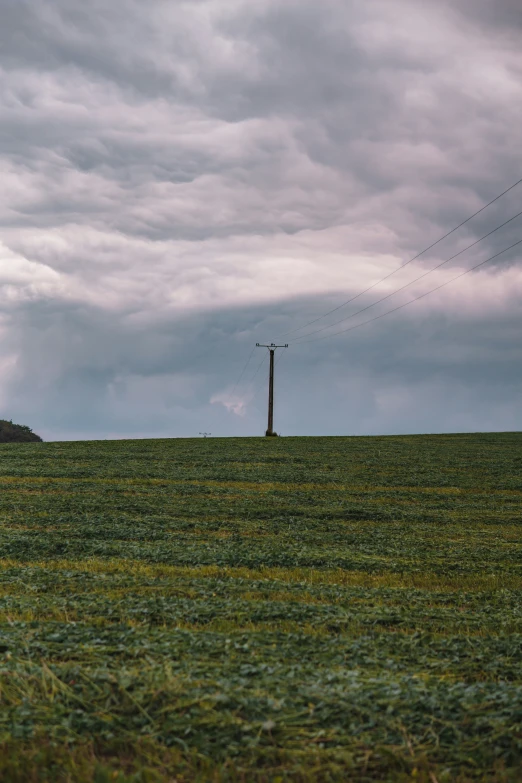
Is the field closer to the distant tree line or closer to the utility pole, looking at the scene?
the utility pole

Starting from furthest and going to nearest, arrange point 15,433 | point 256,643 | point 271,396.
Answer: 1. point 15,433
2. point 271,396
3. point 256,643

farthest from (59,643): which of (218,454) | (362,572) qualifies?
(218,454)

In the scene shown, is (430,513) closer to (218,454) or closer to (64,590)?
(64,590)

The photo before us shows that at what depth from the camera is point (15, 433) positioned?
85688mm

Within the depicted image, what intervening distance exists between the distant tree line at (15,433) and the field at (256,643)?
67905 millimetres

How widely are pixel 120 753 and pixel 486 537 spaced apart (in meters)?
13.2

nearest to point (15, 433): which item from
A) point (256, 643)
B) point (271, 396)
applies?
point (271, 396)

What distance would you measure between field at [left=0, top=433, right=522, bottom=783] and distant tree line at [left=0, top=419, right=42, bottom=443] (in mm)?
67905

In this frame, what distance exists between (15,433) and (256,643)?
275ft

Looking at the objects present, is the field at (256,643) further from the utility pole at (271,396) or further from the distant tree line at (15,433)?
the distant tree line at (15,433)

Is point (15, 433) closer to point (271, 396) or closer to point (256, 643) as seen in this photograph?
point (271, 396)

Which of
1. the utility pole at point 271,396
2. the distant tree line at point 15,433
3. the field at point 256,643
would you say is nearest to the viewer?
the field at point 256,643

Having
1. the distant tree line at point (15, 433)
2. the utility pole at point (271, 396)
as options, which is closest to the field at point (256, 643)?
the utility pole at point (271, 396)

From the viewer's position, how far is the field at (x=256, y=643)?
16.8 ft
